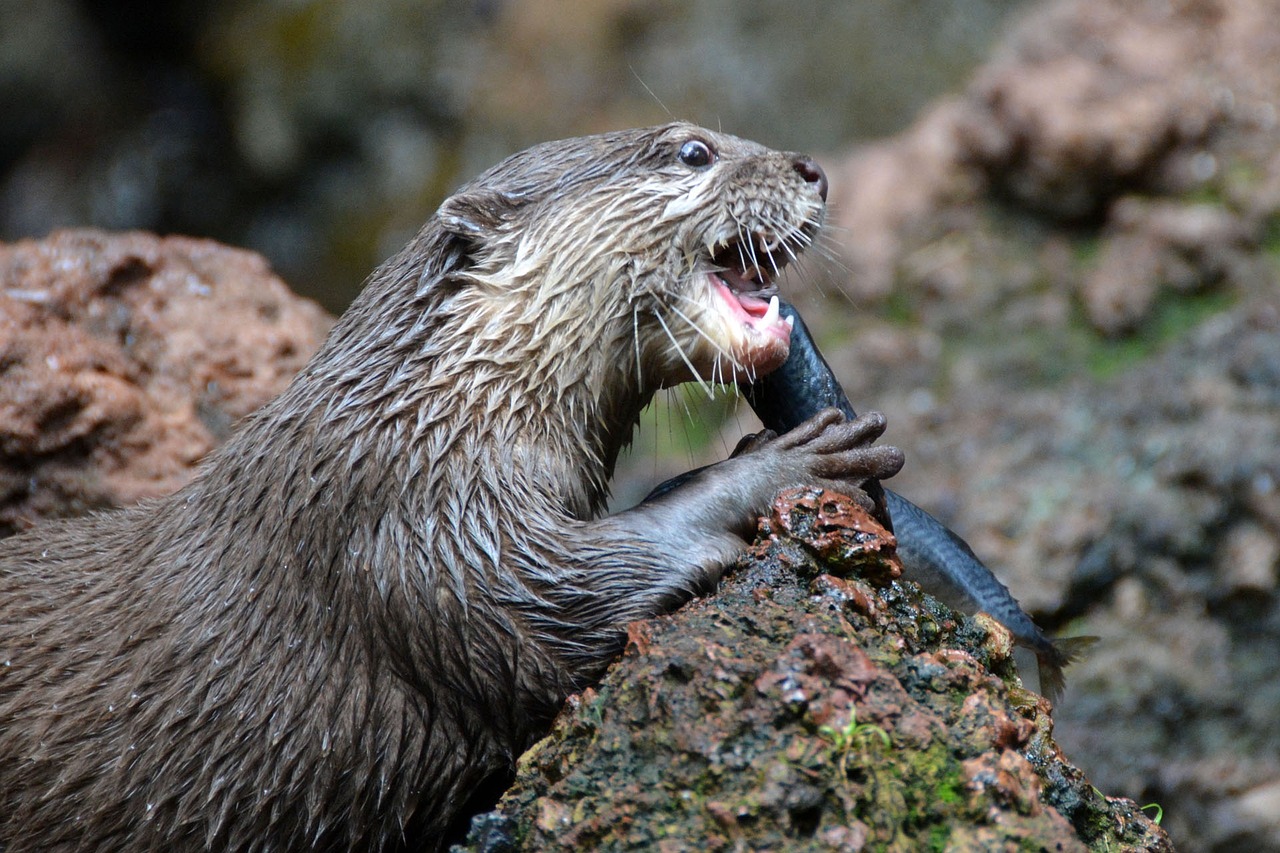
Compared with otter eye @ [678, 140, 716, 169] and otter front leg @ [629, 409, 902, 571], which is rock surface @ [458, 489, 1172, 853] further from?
otter eye @ [678, 140, 716, 169]

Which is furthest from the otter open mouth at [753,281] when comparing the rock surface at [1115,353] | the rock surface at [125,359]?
the rock surface at [125,359]

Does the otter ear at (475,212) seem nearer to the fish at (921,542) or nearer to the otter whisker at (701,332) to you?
the otter whisker at (701,332)

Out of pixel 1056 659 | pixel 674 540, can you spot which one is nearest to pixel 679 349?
pixel 674 540

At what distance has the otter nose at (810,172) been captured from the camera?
282cm

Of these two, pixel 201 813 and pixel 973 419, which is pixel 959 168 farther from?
pixel 201 813

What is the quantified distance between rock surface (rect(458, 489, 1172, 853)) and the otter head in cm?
51

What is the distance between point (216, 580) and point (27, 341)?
1.31 m

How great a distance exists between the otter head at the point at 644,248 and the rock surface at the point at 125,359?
128 cm

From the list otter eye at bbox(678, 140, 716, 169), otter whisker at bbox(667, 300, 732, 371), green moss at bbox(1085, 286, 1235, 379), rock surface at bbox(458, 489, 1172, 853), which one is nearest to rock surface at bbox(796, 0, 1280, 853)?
green moss at bbox(1085, 286, 1235, 379)

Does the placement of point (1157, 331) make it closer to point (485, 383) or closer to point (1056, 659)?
point (1056, 659)

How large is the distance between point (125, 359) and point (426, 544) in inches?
65.7

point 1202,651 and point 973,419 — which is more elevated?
point 973,419

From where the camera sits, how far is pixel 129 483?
3.46 metres

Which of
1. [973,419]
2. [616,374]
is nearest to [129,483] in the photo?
[616,374]
